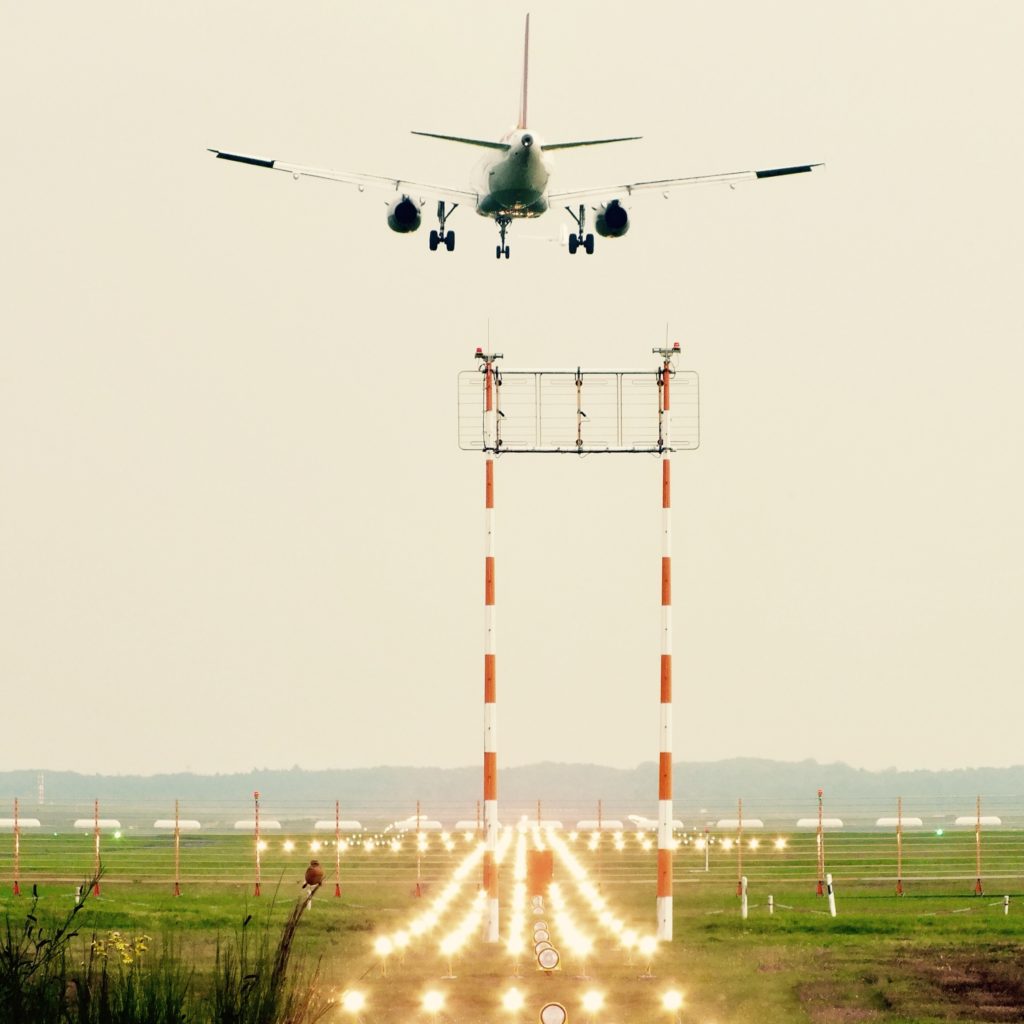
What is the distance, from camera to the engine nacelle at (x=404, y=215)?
183 feet

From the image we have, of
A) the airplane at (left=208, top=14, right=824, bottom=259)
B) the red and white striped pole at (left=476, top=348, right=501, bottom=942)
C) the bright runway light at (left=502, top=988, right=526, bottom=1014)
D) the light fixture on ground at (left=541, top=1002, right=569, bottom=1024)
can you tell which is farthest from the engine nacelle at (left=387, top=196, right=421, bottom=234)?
the light fixture on ground at (left=541, top=1002, right=569, bottom=1024)

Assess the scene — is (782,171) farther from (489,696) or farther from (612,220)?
(489,696)

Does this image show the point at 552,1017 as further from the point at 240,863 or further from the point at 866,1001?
the point at 240,863

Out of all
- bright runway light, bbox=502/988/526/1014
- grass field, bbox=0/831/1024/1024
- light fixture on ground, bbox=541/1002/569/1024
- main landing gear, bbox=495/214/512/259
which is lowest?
grass field, bbox=0/831/1024/1024

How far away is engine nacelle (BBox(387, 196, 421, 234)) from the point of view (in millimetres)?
55844

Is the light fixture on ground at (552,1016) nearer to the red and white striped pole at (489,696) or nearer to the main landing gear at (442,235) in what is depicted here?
the red and white striped pole at (489,696)

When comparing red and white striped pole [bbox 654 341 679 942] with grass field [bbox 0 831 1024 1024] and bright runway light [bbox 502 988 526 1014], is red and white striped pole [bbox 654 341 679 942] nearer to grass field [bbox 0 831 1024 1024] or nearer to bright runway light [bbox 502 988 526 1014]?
grass field [bbox 0 831 1024 1024]

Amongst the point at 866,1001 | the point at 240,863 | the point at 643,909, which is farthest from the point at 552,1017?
the point at 240,863

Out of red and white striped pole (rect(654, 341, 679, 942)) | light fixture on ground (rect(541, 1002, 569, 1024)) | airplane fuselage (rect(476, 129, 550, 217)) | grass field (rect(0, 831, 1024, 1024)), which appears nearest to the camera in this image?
light fixture on ground (rect(541, 1002, 569, 1024))

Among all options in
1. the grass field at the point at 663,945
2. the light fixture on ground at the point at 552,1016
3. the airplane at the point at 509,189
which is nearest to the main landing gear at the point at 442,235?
the airplane at the point at 509,189

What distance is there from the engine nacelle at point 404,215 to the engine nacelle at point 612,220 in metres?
6.51

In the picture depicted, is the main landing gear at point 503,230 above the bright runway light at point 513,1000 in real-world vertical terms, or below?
above

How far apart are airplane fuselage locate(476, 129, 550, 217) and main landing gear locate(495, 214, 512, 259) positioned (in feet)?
1.02

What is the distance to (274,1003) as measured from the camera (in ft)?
50.0
